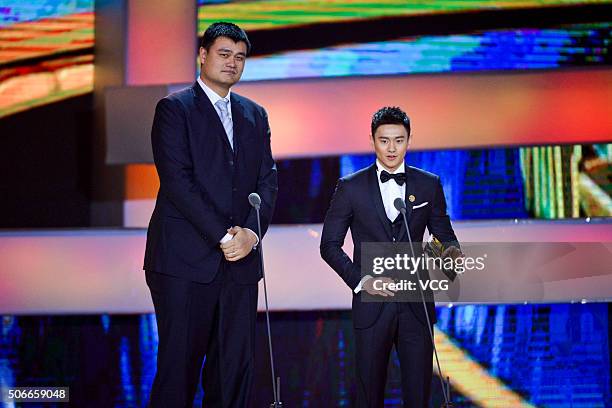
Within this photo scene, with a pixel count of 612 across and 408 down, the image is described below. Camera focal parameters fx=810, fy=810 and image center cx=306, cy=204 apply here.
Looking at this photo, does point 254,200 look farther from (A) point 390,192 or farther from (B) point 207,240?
(A) point 390,192

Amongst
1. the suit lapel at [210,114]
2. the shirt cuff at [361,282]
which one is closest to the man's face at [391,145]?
the shirt cuff at [361,282]

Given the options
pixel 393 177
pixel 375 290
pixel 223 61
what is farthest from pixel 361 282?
pixel 223 61

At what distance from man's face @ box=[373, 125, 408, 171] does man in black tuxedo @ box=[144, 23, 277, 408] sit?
448 millimetres

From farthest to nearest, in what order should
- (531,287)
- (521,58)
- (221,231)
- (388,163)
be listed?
(521,58) → (531,287) → (388,163) → (221,231)

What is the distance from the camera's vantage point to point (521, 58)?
372 cm

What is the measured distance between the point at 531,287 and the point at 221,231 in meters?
1.50

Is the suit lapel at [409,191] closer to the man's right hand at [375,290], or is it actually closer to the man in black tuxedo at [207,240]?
the man's right hand at [375,290]

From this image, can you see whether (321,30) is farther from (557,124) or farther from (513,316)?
(513,316)

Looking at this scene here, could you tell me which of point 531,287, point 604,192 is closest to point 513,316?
point 531,287

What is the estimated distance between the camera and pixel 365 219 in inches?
114

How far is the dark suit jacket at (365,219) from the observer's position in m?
2.84

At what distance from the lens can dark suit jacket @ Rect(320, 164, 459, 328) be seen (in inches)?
112

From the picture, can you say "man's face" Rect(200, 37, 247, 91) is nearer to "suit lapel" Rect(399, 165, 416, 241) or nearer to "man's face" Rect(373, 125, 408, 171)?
"man's face" Rect(373, 125, 408, 171)

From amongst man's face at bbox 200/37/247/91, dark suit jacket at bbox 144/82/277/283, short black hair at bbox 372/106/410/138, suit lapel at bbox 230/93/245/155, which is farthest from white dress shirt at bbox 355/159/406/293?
man's face at bbox 200/37/247/91
